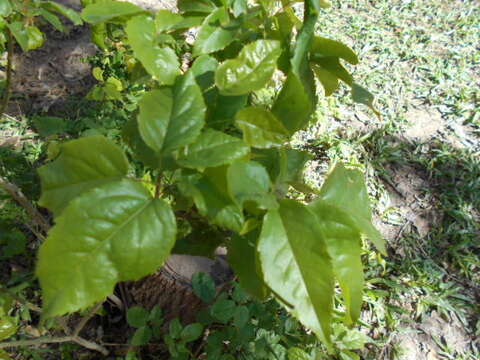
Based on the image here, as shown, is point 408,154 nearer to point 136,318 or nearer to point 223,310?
point 223,310

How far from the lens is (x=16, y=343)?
50.4 inches

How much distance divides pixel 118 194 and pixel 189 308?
49.1 inches

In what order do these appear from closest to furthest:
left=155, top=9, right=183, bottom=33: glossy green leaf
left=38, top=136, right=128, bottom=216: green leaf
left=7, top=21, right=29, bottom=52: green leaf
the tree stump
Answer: left=38, top=136, right=128, bottom=216: green leaf < left=155, top=9, right=183, bottom=33: glossy green leaf < left=7, top=21, right=29, bottom=52: green leaf < the tree stump

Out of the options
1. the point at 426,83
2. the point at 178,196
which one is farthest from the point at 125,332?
the point at 426,83

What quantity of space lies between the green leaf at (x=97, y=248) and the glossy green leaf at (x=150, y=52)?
0.23m

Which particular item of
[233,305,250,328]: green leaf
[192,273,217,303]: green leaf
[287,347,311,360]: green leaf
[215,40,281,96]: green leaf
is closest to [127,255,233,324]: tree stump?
[192,273,217,303]: green leaf

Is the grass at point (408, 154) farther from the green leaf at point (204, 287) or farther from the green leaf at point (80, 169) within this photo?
the green leaf at point (80, 169)

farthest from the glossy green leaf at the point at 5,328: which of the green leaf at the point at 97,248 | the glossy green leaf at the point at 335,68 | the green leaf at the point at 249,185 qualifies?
the glossy green leaf at the point at 335,68

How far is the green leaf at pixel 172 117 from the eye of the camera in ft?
2.43

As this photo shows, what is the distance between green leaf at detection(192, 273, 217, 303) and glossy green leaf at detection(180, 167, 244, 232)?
0.88 meters

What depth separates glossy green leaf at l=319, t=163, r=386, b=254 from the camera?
0.84 m

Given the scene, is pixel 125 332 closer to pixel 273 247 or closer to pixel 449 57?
pixel 273 247

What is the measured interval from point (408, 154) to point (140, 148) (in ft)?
8.44

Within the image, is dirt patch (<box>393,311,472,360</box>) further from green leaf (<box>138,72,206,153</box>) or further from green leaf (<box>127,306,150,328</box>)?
green leaf (<box>138,72,206,153</box>)
